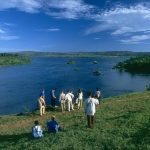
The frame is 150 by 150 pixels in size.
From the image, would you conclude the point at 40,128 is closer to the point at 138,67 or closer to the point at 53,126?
the point at 53,126

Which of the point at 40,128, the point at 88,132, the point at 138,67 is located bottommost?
the point at 138,67

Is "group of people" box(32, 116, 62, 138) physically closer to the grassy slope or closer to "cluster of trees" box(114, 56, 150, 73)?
the grassy slope

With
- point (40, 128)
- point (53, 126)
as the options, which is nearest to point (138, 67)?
point (53, 126)

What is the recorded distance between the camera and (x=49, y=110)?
1288 inches

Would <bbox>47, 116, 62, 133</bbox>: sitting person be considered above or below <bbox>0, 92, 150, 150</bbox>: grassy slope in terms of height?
above

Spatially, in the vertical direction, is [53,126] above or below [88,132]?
above

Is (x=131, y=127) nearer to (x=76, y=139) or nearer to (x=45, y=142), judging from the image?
(x=76, y=139)

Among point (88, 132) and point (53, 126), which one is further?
point (53, 126)

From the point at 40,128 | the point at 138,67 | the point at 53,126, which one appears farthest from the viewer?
the point at 138,67

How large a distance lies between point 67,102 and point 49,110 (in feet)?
7.50

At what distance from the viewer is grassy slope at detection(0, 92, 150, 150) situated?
794 inches

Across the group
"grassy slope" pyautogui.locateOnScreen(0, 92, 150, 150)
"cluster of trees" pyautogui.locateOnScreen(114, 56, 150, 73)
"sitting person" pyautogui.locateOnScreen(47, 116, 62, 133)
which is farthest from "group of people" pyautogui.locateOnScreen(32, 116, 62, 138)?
"cluster of trees" pyautogui.locateOnScreen(114, 56, 150, 73)

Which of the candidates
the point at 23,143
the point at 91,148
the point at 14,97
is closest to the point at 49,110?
the point at 23,143

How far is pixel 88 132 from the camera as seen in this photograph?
22250 millimetres
